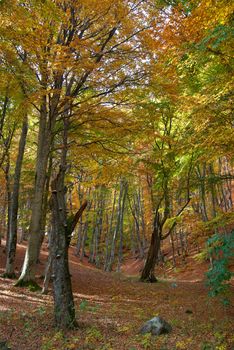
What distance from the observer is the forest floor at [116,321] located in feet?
19.2

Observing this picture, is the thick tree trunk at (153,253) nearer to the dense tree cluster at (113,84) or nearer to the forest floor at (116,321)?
the dense tree cluster at (113,84)

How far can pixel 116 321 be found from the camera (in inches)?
290

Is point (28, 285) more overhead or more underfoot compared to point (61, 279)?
more underfoot

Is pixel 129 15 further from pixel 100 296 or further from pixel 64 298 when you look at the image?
pixel 100 296

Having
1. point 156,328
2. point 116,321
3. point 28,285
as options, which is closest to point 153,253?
point 28,285

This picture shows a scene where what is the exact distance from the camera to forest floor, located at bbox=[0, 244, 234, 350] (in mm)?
5848

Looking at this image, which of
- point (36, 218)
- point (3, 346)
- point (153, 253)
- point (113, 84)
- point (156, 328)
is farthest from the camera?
point (153, 253)

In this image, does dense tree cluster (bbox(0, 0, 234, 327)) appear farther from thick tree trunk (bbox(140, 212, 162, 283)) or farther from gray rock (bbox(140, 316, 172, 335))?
thick tree trunk (bbox(140, 212, 162, 283))

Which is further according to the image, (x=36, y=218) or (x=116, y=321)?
(x=36, y=218)

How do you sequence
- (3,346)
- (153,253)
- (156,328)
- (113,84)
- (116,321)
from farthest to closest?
(153,253)
(113,84)
(116,321)
(156,328)
(3,346)

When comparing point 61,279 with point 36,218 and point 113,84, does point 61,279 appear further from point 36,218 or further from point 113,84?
point 113,84

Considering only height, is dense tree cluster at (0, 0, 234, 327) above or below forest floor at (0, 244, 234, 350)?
above

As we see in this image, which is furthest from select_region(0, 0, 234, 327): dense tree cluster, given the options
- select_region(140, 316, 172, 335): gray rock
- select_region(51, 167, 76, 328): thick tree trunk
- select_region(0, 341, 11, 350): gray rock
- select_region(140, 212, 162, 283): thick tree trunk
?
select_region(140, 212, 162, 283): thick tree trunk

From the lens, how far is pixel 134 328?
6.84 m
